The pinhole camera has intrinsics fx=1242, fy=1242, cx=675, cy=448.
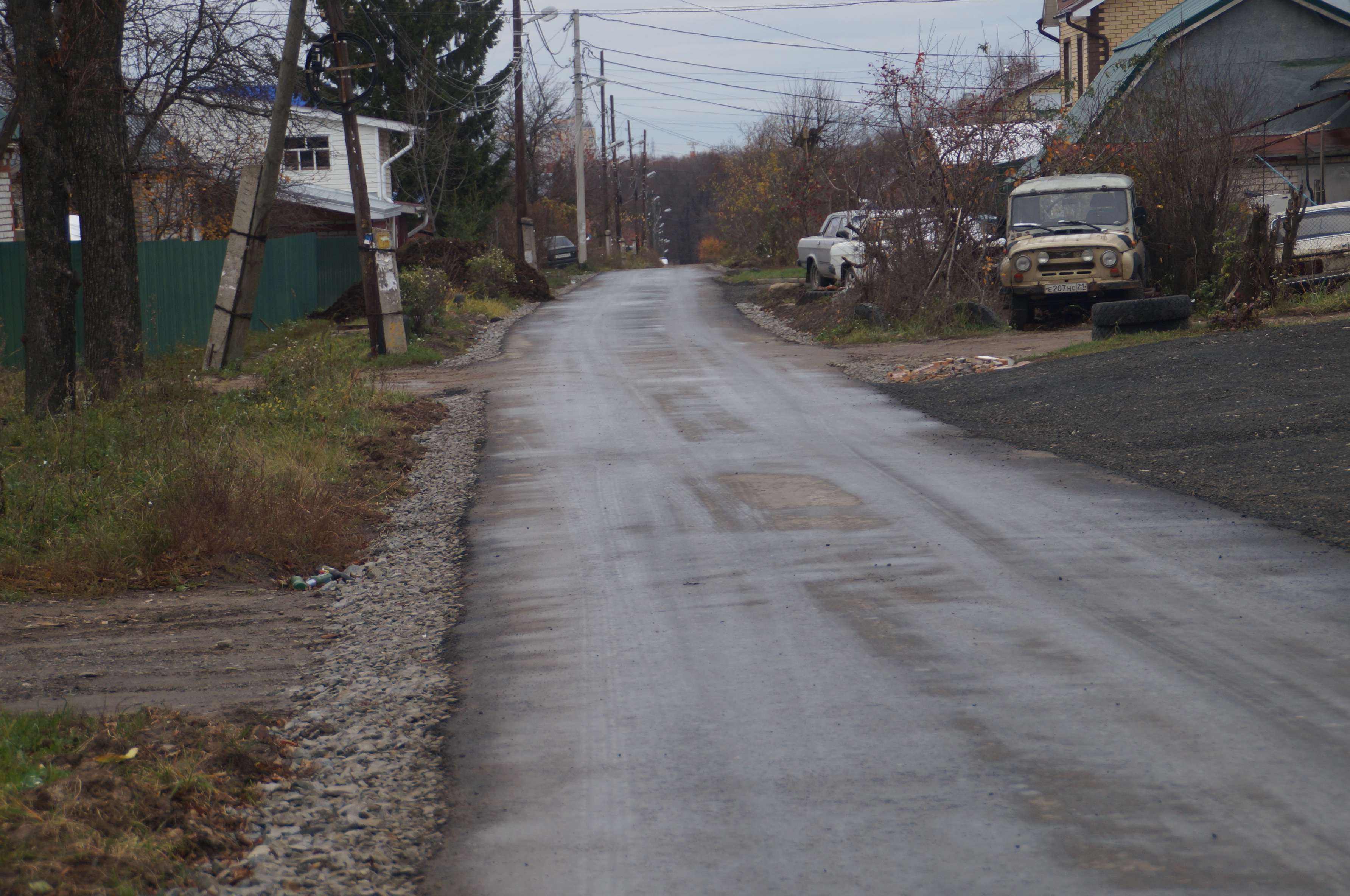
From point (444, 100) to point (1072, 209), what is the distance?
27421 mm

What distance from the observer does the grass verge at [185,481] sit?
7.66m

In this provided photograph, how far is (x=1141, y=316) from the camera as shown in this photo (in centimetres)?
1596

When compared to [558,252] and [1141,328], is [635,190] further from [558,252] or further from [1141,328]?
[1141,328]

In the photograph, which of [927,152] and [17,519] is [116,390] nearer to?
[17,519]

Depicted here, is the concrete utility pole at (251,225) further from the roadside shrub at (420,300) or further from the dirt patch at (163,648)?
the dirt patch at (163,648)

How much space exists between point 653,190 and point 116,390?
4458 inches

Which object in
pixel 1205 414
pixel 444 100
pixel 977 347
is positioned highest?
pixel 444 100

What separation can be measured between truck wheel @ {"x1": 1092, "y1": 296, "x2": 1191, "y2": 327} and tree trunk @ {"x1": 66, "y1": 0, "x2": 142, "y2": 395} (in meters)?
11.7

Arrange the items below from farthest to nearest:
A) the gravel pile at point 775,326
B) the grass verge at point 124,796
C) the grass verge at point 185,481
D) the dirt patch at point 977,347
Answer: the gravel pile at point 775,326 → the dirt patch at point 977,347 → the grass verge at point 185,481 → the grass verge at point 124,796

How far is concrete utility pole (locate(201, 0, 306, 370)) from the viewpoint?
17.9 meters

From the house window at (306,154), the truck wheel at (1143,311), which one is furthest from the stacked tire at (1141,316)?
the house window at (306,154)

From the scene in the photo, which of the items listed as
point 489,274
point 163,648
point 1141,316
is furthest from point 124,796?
point 489,274

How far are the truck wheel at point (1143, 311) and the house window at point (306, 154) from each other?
1016 inches

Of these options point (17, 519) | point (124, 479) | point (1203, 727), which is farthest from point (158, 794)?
point (124, 479)
